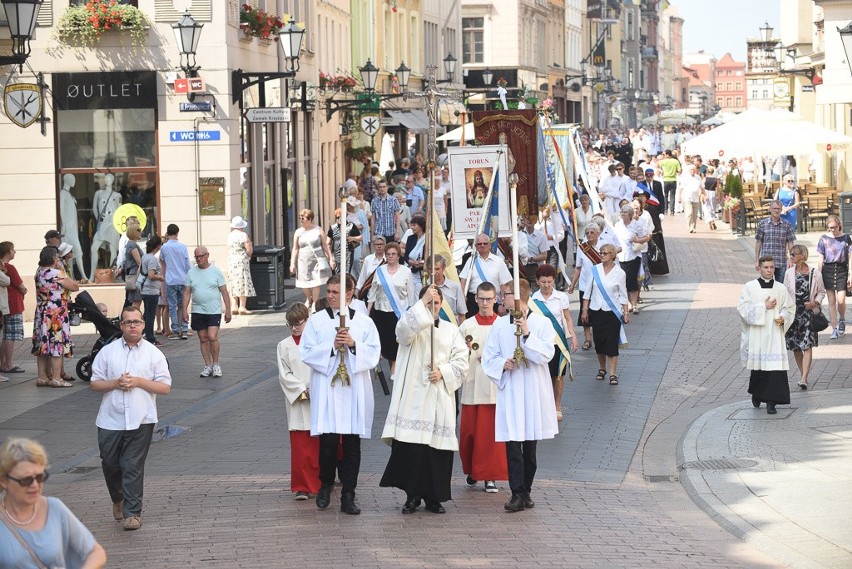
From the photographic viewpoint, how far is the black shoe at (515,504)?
11336 millimetres

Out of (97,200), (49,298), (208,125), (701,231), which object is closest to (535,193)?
(208,125)

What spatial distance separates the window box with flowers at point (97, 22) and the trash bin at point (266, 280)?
3777mm

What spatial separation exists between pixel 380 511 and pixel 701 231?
3074cm

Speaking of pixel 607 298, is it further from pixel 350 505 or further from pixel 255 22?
pixel 255 22

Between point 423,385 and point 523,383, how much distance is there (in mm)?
766

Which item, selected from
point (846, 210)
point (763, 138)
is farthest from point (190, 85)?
point (846, 210)

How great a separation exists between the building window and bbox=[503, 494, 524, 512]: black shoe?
65424 millimetres

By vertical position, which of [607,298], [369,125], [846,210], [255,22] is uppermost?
[255,22]

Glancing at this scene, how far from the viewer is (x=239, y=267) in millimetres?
23812

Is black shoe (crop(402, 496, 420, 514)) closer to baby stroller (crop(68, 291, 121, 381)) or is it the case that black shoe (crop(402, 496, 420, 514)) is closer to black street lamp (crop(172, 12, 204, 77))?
baby stroller (crop(68, 291, 121, 381))

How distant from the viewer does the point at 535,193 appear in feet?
78.0

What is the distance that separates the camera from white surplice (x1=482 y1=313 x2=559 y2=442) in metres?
11.4

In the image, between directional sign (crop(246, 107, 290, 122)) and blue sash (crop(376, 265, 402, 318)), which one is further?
directional sign (crop(246, 107, 290, 122))

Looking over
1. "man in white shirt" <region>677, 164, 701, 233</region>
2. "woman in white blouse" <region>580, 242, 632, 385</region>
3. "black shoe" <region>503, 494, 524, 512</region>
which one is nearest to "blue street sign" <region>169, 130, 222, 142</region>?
"woman in white blouse" <region>580, 242, 632, 385</region>
